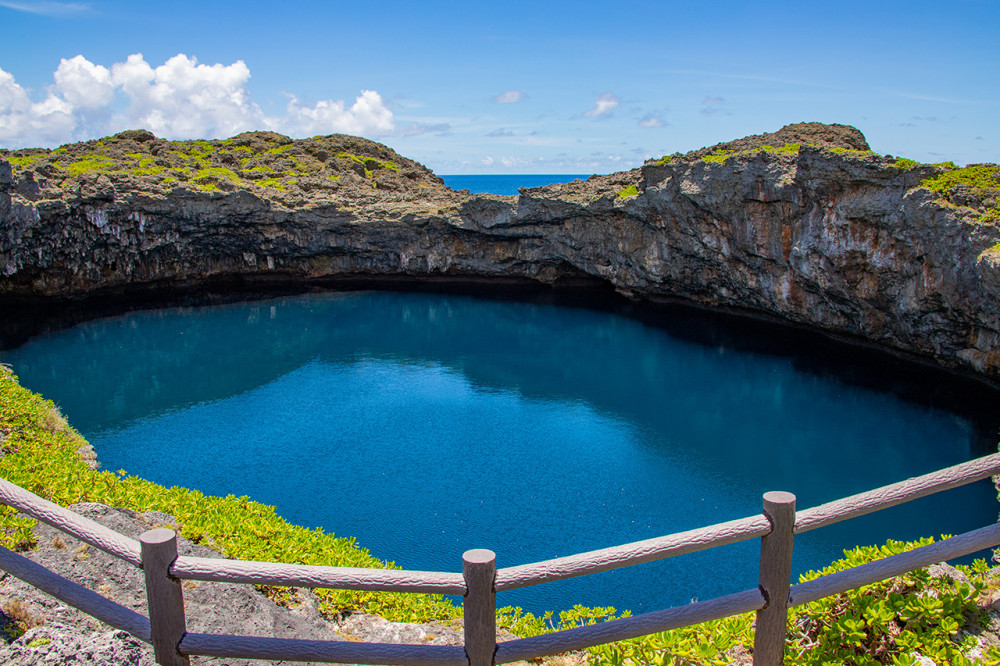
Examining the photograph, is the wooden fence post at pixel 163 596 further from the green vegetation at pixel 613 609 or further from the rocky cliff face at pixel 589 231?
the rocky cliff face at pixel 589 231

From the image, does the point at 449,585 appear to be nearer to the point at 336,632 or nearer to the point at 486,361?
the point at 336,632

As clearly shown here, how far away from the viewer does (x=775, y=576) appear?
4.23 meters

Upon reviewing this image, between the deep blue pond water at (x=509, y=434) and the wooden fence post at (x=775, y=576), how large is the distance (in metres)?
7.78

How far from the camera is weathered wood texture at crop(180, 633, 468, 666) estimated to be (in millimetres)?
4027

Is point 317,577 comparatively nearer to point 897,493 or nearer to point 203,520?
point 897,493

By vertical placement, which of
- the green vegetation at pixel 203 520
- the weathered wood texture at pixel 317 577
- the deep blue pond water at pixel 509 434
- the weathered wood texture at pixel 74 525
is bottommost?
the deep blue pond water at pixel 509 434

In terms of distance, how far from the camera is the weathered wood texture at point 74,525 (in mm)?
4020

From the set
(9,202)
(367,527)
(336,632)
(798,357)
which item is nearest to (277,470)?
(367,527)

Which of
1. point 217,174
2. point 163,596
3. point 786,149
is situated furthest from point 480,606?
point 217,174

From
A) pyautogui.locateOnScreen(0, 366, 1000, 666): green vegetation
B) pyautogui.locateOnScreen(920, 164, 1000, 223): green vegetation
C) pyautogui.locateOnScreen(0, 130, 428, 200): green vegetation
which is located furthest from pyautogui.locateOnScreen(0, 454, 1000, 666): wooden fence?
pyautogui.locateOnScreen(0, 130, 428, 200): green vegetation

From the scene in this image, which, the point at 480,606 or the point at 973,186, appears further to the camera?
the point at 973,186

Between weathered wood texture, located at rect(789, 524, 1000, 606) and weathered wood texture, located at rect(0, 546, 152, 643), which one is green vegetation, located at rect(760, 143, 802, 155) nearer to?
weathered wood texture, located at rect(789, 524, 1000, 606)

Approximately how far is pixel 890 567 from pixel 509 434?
16.2m

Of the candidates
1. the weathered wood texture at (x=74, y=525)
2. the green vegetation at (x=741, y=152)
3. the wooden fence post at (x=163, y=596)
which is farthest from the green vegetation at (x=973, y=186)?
the weathered wood texture at (x=74, y=525)
